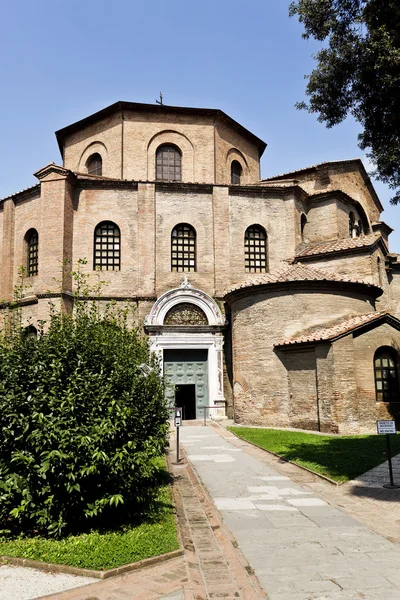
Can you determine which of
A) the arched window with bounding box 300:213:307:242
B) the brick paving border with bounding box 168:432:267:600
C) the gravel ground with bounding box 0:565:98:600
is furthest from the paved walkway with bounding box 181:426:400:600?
the arched window with bounding box 300:213:307:242

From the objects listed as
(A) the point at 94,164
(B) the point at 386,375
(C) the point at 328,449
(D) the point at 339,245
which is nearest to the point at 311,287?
(B) the point at 386,375

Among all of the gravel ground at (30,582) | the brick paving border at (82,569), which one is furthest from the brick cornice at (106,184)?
the gravel ground at (30,582)

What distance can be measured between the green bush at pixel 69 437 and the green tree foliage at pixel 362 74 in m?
7.70

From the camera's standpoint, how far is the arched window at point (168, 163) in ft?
83.0

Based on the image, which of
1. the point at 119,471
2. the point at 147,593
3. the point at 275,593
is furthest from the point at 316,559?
the point at 119,471

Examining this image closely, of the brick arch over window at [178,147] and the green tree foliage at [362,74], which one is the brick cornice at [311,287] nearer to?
the green tree foliage at [362,74]

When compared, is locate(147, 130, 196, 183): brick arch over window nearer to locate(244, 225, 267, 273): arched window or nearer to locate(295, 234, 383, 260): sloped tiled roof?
locate(244, 225, 267, 273): arched window

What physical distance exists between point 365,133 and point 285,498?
8.55 metres

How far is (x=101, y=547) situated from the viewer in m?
5.66

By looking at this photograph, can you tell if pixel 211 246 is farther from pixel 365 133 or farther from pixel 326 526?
pixel 326 526

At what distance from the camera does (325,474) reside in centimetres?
988

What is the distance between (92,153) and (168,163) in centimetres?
430

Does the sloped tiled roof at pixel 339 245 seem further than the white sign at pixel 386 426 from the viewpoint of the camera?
Yes

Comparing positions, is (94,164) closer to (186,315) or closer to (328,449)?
(186,315)
